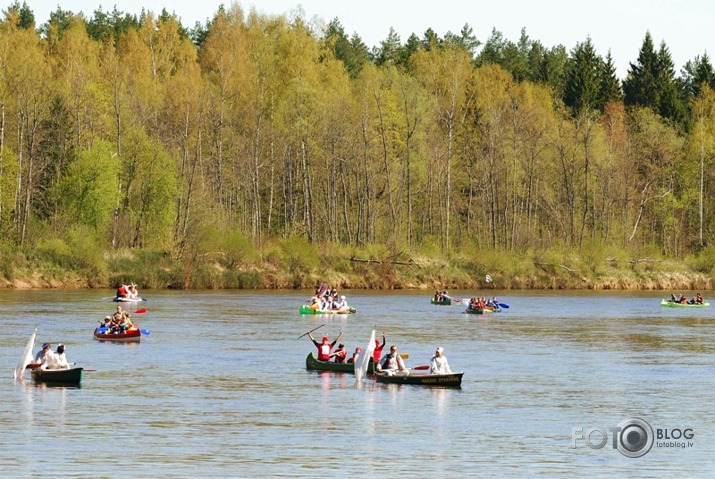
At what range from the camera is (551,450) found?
31.8 m

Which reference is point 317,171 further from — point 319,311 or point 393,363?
point 393,363

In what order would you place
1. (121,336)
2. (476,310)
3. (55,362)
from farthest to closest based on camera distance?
(476,310), (121,336), (55,362)

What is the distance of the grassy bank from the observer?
89562 millimetres

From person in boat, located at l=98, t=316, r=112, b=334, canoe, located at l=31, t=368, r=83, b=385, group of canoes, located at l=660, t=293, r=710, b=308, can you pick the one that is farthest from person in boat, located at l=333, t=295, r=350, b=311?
canoe, located at l=31, t=368, r=83, b=385

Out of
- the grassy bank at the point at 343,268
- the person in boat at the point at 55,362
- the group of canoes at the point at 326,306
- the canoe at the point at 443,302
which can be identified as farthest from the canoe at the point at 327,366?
the grassy bank at the point at 343,268

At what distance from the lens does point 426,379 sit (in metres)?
42.4

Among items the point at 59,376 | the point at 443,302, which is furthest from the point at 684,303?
the point at 59,376

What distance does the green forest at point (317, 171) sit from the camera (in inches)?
3735

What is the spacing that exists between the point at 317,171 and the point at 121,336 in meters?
55.2

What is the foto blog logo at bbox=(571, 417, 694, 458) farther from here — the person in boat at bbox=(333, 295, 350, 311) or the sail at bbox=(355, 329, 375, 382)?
the person in boat at bbox=(333, 295, 350, 311)

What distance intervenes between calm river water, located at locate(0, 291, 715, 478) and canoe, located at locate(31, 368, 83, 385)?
1.71 feet

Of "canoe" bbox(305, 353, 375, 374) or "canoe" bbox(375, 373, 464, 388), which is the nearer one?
"canoe" bbox(375, 373, 464, 388)

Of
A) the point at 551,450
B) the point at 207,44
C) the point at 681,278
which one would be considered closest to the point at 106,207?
the point at 207,44

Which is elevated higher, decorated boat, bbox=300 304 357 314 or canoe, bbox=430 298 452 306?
canoe, bbox=430 298 452 306
